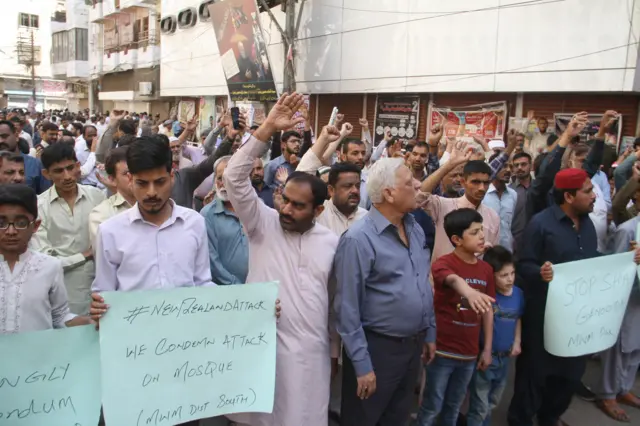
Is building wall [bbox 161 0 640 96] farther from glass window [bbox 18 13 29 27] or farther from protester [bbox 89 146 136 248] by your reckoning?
glass window [bbox 18 13 29 27]

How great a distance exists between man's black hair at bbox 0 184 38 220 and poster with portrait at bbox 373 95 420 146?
11488mm

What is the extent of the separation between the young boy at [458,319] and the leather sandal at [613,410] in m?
1.49

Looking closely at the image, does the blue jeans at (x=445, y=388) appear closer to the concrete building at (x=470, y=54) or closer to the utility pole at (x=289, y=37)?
the concrete building at (x=470, y=54)

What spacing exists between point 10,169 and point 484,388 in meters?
3.45

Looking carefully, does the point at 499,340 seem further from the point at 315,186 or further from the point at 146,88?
the point at 146,88

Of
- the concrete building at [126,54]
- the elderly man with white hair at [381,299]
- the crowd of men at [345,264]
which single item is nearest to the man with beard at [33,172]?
the crowd of men at [345,264]

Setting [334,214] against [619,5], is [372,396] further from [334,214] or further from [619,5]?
[619,5]

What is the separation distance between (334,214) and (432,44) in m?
9.68

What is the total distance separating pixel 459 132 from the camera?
11.8 metres

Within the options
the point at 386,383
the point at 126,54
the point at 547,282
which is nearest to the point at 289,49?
the point at 547,282

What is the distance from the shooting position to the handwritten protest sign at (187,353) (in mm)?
2182

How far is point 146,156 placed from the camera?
7.32 ft

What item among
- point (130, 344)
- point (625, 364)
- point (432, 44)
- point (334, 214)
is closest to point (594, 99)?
point (432, 44)

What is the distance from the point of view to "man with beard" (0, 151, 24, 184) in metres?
3.41
